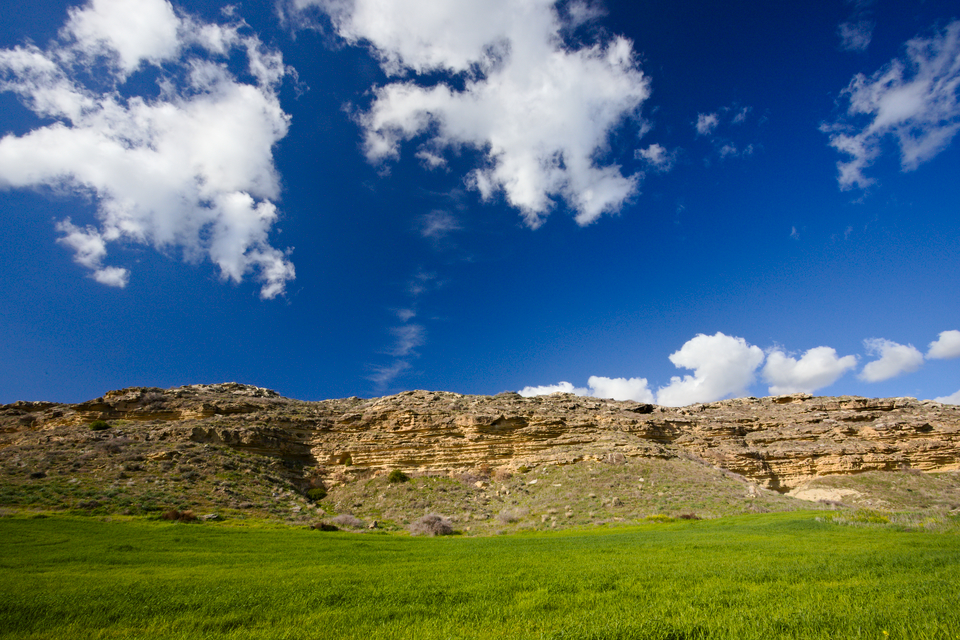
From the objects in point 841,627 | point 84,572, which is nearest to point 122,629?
point 84,572

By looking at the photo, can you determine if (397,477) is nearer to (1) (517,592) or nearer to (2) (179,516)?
(2) (179,516)

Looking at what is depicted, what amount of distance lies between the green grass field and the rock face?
108 ft

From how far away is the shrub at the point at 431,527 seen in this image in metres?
31.9

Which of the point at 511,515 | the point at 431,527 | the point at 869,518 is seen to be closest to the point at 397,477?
the point at 431,527

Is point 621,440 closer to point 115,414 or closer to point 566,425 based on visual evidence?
point 566,425

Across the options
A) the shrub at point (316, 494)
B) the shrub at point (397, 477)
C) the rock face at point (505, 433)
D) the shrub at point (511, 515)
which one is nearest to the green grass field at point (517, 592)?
the shrub at point (511, 515)

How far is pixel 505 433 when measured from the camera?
168ft

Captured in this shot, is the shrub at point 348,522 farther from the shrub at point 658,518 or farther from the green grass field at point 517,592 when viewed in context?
the shrub at point 658,518

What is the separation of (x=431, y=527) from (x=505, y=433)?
20.3 m

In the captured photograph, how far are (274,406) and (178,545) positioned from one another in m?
42.0

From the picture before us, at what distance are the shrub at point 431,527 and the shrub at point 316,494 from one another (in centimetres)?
1619

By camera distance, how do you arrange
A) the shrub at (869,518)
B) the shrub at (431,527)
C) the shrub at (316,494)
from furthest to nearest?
the shrub at (316,494), the shrub at (431,527), the shrub at (869,518)

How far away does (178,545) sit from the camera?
1955cm

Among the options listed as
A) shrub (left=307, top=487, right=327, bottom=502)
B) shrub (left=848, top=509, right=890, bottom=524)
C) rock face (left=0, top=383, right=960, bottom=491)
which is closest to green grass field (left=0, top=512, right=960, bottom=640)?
shrub (left=848, top=509, right=890, bottom=524)
